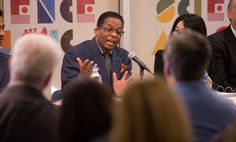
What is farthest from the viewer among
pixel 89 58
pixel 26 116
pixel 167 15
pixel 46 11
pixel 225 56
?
→ pixel 167 15

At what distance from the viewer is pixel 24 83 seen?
1.74m

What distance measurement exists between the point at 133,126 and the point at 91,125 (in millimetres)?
227

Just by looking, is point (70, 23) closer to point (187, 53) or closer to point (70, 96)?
point (187, 53)

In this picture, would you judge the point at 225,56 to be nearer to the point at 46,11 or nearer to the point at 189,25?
the point at 189,25

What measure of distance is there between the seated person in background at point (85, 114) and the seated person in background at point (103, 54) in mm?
2031

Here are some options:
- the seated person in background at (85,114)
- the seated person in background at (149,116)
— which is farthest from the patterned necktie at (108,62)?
the seated person in background at (149,116)

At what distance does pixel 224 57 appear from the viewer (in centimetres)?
394

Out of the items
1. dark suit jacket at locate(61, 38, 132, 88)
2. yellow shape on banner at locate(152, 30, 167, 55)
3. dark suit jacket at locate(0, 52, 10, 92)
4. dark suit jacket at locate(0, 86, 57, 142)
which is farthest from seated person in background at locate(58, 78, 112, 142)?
yellow shape on banner at locate(152, 30, 167, 55)

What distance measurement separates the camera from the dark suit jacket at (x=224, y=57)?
382 centimetres

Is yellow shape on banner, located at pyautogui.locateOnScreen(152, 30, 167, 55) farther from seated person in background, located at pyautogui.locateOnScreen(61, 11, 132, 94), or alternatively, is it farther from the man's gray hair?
the man's gray hair

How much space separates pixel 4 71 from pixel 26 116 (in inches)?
57.1

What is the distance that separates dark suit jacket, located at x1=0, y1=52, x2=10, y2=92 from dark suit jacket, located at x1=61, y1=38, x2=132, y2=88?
51 centimetres

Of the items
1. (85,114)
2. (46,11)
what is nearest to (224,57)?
(46,11)

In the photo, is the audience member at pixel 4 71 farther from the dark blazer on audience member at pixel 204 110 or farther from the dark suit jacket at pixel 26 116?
the dark blazer on audience member at pixel 204 110
